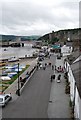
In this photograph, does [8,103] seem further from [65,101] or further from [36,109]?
[65,101]

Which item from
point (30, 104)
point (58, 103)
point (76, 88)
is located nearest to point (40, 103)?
point (30, 104)

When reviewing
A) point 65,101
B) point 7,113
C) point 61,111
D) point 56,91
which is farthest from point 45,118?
point 56,91

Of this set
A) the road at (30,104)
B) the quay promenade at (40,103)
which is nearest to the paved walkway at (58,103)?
the quay promenade at (40,103)

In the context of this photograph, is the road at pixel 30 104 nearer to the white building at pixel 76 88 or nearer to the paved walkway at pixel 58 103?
the paved walkway at pixel 58 103

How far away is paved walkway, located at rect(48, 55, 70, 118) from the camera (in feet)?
63.6

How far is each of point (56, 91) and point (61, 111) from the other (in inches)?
296

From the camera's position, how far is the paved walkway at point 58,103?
63.6 ft

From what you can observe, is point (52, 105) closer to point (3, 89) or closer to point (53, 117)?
point (53, 117)

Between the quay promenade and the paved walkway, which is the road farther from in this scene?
the paved walkway

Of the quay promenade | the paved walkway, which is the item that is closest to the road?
the quay promenade

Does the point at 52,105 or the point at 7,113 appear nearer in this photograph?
the point at 7,113

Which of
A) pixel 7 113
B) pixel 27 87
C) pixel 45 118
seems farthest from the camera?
pixel 27 87

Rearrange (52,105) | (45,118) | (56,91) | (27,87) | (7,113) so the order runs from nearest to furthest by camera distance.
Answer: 1. (45,118)
2. (7,113)
3. (52,105)
4. (56,91)
5. (27,87)

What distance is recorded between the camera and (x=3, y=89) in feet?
95.8
